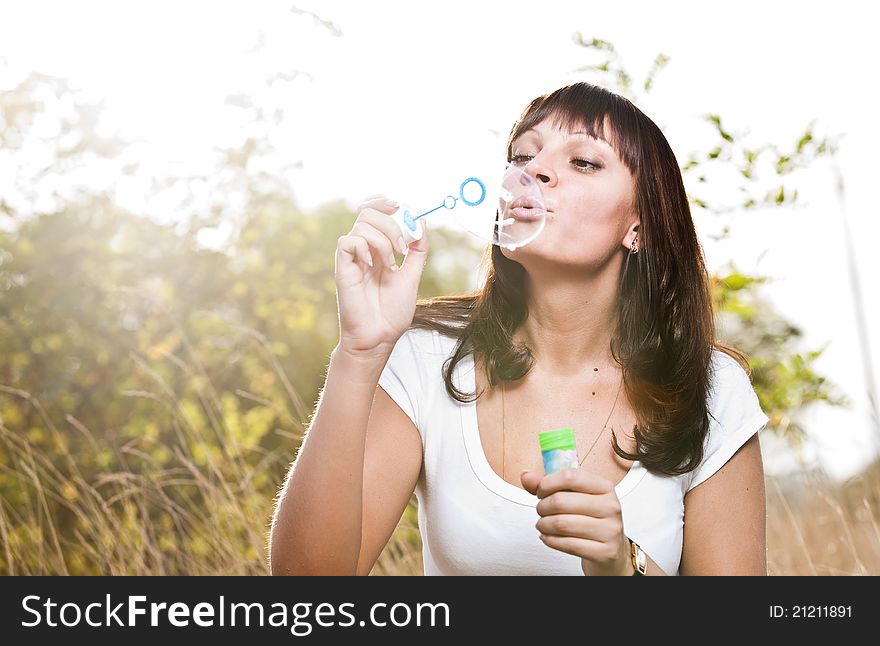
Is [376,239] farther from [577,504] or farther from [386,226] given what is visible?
[577,504]

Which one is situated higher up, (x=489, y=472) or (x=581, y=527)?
(x=489, y=472)

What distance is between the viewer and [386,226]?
1697 millimetres

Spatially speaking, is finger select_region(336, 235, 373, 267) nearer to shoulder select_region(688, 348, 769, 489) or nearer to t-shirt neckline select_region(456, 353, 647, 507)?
t-shirt neckline select_region(456, 353, 647, 507)

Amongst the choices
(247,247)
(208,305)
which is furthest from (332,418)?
(247,247)

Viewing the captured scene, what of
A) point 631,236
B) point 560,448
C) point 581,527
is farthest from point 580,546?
point 631,236

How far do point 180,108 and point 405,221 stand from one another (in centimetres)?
208

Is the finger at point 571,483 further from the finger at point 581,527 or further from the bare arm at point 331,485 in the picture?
the bare arm at point 331,485

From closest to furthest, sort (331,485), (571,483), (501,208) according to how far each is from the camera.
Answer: (571,483) → (331,485) → (501,208)

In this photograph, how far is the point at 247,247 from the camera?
435cm

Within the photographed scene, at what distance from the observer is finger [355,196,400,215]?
1.73 m

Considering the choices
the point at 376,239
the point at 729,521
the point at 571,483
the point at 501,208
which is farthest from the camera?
the point at 729,521

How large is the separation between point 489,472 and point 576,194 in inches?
24.9

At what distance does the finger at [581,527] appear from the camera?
1497mm

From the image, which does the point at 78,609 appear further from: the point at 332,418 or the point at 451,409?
the point at 451,409
